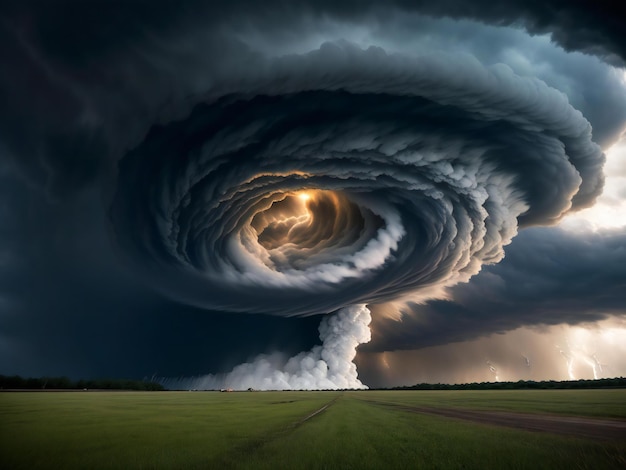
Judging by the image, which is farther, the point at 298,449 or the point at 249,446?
the point at 249,446

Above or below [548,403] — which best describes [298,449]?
below

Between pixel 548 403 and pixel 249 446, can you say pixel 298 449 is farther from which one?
pixel 548 403

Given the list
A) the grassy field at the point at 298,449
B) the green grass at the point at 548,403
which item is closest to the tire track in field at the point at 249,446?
the grassy field at the point at 298,449

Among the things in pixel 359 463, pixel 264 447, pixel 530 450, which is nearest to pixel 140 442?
pixel 264 447

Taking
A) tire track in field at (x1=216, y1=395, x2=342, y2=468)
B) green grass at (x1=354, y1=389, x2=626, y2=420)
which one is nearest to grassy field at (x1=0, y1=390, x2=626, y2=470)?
tire track in field at (x1=216, y1=395, x2=342, y2=468)

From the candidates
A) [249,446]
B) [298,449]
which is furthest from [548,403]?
[249,446]

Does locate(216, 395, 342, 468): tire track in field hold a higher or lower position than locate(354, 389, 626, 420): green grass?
lower

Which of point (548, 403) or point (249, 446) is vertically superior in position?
point (548, 403)

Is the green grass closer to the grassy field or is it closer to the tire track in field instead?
the grassy field

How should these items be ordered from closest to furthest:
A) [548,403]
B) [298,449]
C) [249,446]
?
[298,449]
[249,446]
[548,403]

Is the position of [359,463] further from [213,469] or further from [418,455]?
[213,469]

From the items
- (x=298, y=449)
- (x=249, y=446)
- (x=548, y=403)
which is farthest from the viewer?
(x=548, y=403)
